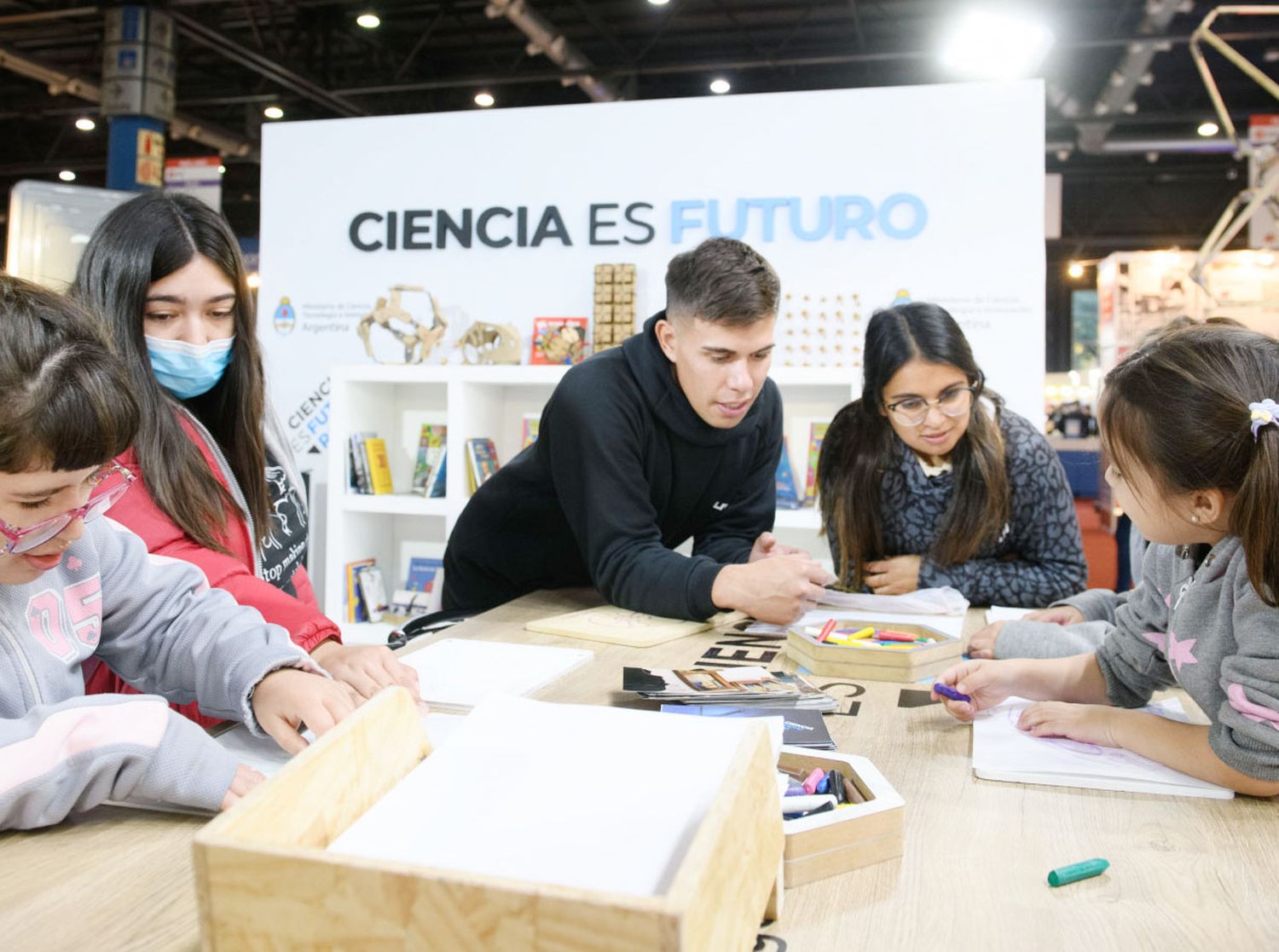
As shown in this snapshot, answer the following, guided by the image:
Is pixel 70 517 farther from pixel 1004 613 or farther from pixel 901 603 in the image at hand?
pixel 1004 613

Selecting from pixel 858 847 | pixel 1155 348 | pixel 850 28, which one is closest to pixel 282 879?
pixel 858 847

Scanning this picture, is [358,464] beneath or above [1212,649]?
above

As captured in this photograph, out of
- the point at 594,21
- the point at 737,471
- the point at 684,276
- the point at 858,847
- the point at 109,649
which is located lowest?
the point at 858,847

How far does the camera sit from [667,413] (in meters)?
2.29

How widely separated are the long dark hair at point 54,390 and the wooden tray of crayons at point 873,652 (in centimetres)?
99

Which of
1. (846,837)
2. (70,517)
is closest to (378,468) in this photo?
(70,517)

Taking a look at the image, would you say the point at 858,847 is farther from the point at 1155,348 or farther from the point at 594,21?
the point at 594,21

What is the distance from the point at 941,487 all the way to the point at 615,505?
2.56 feet

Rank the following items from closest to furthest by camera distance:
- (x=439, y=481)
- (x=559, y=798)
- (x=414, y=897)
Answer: (x=414, y=897), (x=559, y=798), (x=439, y=481)

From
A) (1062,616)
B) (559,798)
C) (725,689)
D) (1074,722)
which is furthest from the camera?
(1062,616)

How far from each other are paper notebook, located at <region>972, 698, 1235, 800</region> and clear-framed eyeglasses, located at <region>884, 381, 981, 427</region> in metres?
1.19

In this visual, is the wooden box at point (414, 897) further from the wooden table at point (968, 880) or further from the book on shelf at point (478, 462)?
the book on shelf at point (478, 462)

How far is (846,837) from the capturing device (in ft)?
2.96

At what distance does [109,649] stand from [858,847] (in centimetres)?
89
